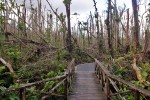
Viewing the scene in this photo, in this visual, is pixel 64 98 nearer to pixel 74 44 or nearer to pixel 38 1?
pixel 74 44

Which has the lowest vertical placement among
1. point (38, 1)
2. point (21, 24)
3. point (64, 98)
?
point (64, 98)

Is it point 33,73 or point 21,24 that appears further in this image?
point 21,24

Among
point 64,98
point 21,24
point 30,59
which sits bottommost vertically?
point 64,98

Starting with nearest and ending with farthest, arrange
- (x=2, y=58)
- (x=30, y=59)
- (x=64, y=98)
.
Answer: (x=64, y=98), (x=2, y=58), (x=30, y=59)

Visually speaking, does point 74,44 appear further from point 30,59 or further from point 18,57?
point 18,57

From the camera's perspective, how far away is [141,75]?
12477 millimetres

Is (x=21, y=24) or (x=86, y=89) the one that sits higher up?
(x=21, y=24)

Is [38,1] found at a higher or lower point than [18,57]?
higher

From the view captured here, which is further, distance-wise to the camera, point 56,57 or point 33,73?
point 56,57

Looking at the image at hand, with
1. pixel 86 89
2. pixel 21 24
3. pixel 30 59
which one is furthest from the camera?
pixel 21 24

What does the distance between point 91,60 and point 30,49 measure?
11449mm

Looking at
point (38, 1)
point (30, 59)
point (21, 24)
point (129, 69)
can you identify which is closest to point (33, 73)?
point (30, 59)

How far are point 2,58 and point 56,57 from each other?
7.15 metres

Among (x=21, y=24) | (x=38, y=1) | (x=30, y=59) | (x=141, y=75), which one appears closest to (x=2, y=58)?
(x=30, y=59)
